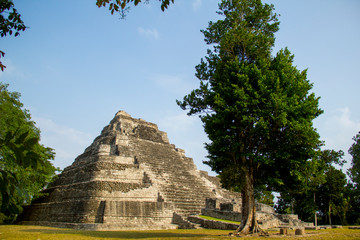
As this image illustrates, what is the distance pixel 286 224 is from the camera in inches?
677

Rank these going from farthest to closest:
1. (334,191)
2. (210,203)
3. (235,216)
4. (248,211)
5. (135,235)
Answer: (334,191) → (210,203) → (235,216) → (248,211) → (135,235)

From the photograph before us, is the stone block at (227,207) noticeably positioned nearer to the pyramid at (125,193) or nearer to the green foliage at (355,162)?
the pyramid at (125,193)

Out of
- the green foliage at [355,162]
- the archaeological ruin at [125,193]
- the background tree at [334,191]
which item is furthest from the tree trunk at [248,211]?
the green foliage at [355,162]

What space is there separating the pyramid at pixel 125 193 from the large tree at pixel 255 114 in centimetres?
498

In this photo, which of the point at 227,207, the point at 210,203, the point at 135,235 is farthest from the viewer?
the point at 210,203

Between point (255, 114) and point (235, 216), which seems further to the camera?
point (235, 216)

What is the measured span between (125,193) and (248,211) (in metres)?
7.46

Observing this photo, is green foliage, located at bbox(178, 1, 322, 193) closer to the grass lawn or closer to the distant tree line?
the distant tree line

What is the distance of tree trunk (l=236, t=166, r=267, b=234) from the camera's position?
10.8 metres

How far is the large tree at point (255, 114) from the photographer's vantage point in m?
10.8

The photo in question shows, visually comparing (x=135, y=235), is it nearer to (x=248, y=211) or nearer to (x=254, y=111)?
(x=248, y=211)

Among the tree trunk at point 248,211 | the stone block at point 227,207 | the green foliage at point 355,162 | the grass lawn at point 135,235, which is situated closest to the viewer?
the grass lawn at point 135,235

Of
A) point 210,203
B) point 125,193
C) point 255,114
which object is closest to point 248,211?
point 255,114

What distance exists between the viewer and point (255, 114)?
11.0 m
